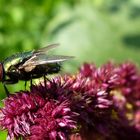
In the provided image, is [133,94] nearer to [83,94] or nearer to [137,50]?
[83,94]

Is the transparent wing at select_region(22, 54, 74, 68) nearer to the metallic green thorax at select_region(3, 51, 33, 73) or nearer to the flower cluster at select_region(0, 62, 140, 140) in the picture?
the metallic green thorax at select_region(3, 51, 33, 73)

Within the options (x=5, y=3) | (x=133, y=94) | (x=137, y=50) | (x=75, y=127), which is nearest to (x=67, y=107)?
(x=75, y=127)

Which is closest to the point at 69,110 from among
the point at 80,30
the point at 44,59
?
the point at 44,59

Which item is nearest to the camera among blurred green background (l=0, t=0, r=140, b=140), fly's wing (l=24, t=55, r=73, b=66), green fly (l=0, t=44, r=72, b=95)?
fly's wing (l=24, t=55, r=73, b=66)

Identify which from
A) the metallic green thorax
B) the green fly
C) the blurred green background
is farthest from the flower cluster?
the blurred green background

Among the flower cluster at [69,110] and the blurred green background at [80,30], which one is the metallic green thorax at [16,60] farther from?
the blurred green background at [80,30]

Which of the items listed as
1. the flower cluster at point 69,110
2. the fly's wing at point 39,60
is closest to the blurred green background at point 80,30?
the flower cluster at point 69,110

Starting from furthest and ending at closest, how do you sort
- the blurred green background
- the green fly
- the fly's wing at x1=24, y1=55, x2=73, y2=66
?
the blurred green background, the green fly, the fly's wing at x1=24, y1=55, x2=73, y2=66
